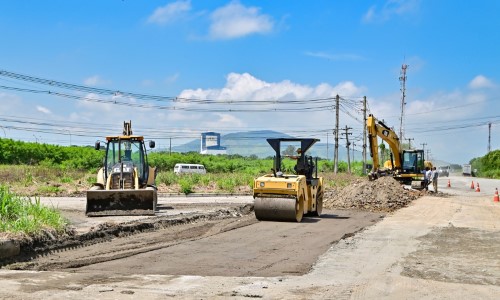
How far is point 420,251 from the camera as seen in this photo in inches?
491

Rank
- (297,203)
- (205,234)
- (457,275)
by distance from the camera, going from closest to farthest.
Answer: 1. (457,275)
2. (205,234)
3. (297,203)

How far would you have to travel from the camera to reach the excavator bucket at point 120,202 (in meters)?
18.2

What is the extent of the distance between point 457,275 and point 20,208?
928 cm

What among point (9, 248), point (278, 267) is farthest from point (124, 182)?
point (278, 267)

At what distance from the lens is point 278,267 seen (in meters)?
10.2

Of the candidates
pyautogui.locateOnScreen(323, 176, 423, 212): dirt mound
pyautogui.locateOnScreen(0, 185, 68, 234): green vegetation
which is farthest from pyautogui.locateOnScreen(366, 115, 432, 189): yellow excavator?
pyautogui.locateOnScreen(0, 185, 68, 234): green vegetation

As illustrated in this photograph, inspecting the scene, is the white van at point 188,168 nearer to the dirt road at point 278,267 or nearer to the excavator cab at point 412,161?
A: the excavator cab at point 412,161

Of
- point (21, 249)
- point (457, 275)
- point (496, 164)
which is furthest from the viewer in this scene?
point (496, 164)

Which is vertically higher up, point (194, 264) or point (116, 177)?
point (116, 177)

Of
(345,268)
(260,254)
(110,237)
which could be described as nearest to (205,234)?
(110,237)

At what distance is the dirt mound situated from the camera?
25.4 metres

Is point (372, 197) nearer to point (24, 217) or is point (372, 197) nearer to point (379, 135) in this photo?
point (379, 135)

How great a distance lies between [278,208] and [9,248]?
858 centimetres

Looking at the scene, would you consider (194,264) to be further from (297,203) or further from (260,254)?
(297,203)
